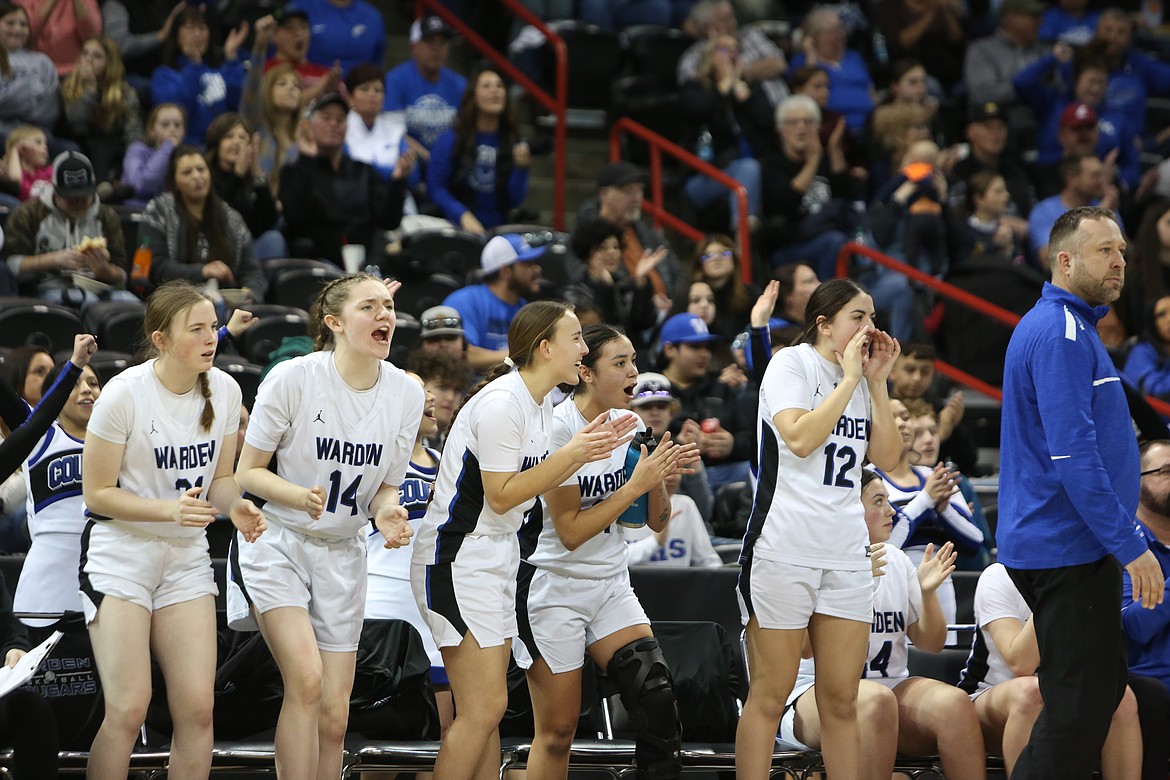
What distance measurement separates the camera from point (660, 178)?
11.2 metres

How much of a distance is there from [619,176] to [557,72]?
206cm

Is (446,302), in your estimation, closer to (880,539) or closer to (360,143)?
(360,143)

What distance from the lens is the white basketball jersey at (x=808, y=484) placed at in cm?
502

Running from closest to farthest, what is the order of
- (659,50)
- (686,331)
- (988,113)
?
(686,331) → (988,113) → (659,50)

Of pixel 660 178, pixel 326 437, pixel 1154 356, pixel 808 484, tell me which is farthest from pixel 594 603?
pixel 660 178

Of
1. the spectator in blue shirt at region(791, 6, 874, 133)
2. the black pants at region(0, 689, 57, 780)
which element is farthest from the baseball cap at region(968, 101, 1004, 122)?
the black pants at region(0, 689, 57, 780)

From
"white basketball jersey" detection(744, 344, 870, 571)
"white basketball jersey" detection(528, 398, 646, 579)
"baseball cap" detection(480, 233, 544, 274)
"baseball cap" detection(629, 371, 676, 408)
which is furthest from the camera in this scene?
"baseball cap" detection(480, 233, 544, 274)

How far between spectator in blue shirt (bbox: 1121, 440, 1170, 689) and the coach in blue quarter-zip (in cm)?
105

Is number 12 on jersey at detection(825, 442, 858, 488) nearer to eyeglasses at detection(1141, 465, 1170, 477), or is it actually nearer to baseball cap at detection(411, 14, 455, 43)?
eyeglasses at detection(1141, 465, 1170, 477)

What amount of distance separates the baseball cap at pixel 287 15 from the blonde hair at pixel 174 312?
18.3 feet

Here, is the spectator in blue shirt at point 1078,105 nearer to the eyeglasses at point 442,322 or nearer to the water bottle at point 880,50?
the water bottle at point 880,50

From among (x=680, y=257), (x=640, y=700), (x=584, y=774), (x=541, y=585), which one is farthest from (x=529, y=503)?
(x=680, y=257)

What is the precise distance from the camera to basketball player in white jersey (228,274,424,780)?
4.87 meters

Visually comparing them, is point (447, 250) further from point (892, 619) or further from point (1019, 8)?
point (1019, 8)
